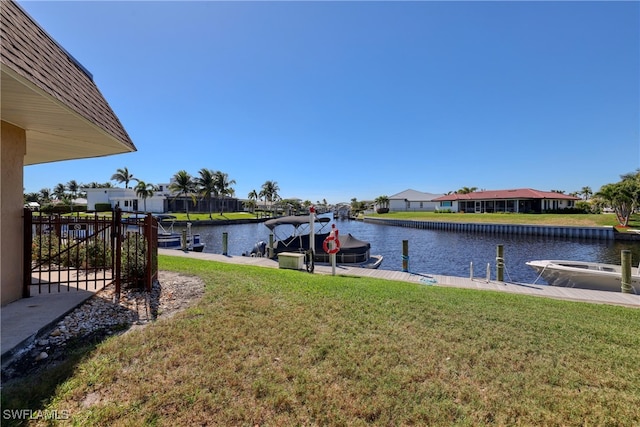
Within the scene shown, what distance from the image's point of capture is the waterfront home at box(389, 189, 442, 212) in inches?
2940

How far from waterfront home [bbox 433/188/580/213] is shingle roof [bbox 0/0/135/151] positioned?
5651 centimetres

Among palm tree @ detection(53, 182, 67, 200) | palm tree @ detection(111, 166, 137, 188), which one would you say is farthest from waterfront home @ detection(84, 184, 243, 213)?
palm tree @ detection(53, 182, 67, 200)

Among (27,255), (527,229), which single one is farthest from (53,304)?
(527,229)

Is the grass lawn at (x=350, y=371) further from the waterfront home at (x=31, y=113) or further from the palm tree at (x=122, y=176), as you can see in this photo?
the palm tree at (x=122, y=176)

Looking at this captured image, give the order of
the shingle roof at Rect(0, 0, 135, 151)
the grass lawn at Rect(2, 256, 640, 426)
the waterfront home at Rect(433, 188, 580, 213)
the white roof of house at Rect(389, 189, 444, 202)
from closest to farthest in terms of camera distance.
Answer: the grass lawn at Rect(2, 256, 640, 426), the shingle roof at Rect(0, 0, 135, 151), the waterfront home at Rect(433, 188, 580, 213), the white roof of house at Rect(389, 189, 444, 202)

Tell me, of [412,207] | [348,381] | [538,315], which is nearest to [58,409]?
[348,381]

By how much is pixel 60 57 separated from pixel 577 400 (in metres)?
9.11

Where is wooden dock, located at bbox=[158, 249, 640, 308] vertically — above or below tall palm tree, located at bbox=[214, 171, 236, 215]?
below

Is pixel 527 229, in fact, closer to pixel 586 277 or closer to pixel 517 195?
pixel 517 195

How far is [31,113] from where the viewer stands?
458 cm

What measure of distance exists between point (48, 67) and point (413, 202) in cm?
7751

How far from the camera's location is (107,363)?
3.49m

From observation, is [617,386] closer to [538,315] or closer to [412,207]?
[538,315]

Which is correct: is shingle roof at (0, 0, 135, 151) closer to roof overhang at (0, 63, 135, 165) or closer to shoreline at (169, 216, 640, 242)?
roof overhang at (0, 63, 135, 165)
